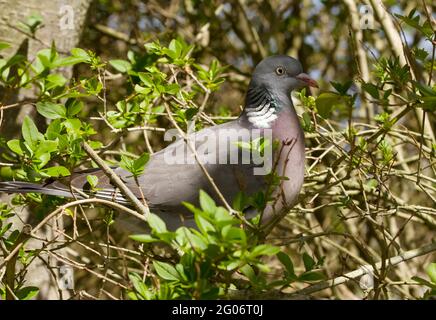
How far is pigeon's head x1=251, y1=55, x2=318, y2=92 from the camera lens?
3.17 m

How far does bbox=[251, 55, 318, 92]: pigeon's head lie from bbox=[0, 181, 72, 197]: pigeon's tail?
1.04 m

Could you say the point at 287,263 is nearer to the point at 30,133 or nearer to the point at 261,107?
the point at 30,133

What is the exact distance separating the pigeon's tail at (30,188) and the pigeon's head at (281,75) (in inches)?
40.8

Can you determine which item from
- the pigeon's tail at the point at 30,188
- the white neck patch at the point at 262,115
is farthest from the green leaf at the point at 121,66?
the pigeon's tail at the point at 30,188

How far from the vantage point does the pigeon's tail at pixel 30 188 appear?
2598mm

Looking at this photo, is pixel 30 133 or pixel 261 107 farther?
pixel 261 107

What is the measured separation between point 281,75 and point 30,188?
4.01ft

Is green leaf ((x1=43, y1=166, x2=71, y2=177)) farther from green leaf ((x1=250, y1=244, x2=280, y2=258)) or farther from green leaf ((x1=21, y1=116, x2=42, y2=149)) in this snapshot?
green leaf ((x1=250, y1=244, x2=280, y2=258))

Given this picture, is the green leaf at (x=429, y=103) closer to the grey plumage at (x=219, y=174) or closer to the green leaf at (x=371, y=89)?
the green leaf at (x=371, y=89)

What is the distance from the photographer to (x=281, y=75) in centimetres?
318

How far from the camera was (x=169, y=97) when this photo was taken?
10.2ft

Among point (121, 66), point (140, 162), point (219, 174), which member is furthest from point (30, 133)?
point (121, 66)

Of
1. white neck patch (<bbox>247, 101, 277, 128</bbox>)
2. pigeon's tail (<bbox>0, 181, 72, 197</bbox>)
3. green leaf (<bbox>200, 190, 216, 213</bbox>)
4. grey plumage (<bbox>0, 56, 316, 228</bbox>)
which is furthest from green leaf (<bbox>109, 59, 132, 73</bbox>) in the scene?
green leaf (<bbox>200, 190, 216, 213</bbox>)
